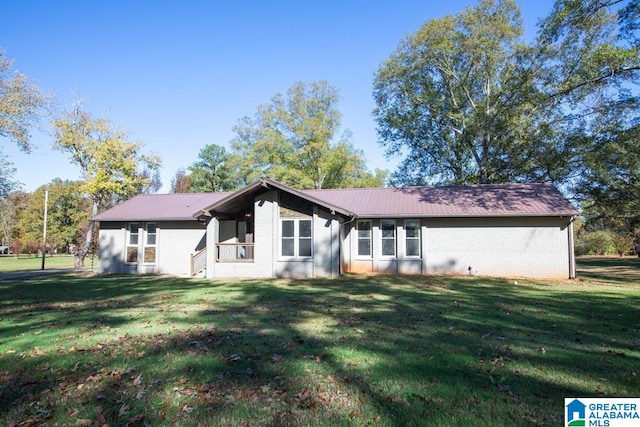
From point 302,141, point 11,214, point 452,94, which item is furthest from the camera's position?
point 11,214

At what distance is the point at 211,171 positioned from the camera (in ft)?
173

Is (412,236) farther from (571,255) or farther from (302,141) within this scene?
(302,141)

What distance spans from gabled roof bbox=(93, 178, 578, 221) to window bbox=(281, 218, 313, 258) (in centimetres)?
144

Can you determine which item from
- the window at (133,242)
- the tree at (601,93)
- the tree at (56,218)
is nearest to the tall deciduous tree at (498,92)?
the tree at (601,93)

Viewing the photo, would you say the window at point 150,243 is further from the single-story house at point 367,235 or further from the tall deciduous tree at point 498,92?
the tall deciduous tree at point 498,92

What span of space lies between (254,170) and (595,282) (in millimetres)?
30754

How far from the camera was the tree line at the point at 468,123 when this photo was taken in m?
19.8

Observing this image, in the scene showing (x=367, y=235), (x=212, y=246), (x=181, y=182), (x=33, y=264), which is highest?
(x=181, y=182)

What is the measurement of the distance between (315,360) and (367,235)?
14372mm

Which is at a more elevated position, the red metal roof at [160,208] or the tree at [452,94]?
the tree at [452,94]

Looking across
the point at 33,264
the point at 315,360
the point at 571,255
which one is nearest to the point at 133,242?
the point at 315,360

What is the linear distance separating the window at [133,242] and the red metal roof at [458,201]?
10.7 m

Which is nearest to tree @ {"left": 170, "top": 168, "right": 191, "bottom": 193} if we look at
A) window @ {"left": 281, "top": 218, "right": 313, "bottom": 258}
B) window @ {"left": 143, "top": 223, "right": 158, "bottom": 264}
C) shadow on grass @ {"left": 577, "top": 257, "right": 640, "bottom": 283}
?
window @ {"left": 143, "top": 223, "right": 158, "bottom": 264}

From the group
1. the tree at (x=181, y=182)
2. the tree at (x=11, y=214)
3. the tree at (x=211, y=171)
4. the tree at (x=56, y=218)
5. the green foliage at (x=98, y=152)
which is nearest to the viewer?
the green foliage at (x=98, y=152)
